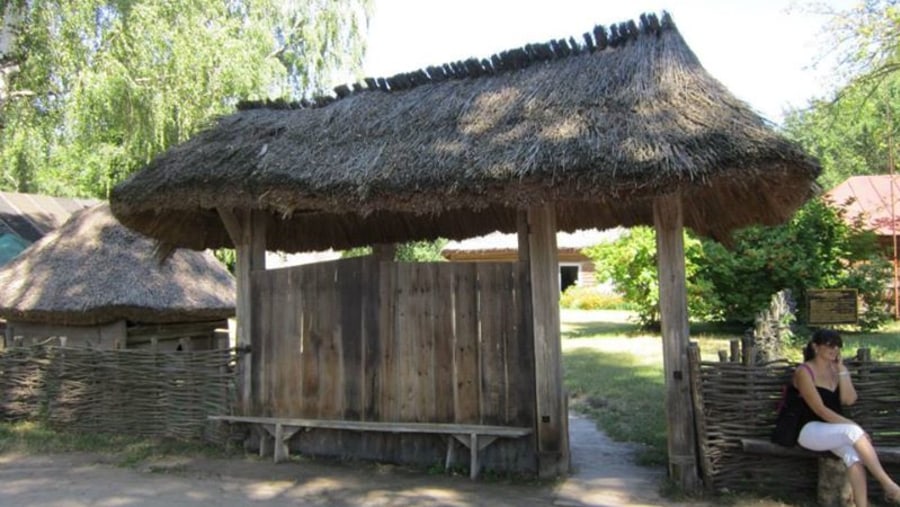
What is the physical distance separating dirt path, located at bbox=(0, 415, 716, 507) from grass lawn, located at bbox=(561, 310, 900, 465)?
920mm

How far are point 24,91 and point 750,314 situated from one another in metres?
14.4

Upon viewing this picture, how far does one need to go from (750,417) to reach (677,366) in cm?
64

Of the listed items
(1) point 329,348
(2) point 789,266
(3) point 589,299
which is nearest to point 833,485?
(1) point 329,348

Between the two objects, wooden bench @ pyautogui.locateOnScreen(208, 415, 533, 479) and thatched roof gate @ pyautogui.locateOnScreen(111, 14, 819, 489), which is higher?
thatched roof gate @ pyautogui.locateOnScreen(111, 14, 819, 489)

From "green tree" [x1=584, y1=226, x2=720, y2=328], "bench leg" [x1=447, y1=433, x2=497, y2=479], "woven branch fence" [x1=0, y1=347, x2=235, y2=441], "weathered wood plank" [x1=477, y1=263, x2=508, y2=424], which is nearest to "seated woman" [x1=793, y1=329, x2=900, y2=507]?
"weathered wood plank" [x1=477, y1=263, x2=508, y2=424]

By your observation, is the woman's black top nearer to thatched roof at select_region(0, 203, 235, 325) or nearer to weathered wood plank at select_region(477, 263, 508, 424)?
weathered wood plank at select_region(477, 263, 508, 424)

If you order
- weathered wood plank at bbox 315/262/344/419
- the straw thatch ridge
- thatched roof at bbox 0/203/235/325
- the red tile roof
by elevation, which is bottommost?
weathered wood plank at bbox 315/262/344/419

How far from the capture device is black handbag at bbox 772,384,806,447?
5121 millimetres

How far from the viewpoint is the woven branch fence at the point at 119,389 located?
732 cm

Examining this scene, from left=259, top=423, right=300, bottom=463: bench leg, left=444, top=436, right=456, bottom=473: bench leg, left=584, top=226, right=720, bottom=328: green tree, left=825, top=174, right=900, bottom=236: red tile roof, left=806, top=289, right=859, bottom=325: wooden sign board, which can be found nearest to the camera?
left=444, top=436, right=456, bottom=473: bench leg

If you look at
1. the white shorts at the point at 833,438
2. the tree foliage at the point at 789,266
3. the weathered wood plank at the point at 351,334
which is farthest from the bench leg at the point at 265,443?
the tree foliage at the point at 789,266

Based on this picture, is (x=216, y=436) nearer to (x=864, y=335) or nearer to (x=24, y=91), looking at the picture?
(x=24, y=91)

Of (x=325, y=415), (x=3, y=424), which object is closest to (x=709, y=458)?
(x=325, y=415)

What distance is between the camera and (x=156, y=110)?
12.2 meters
